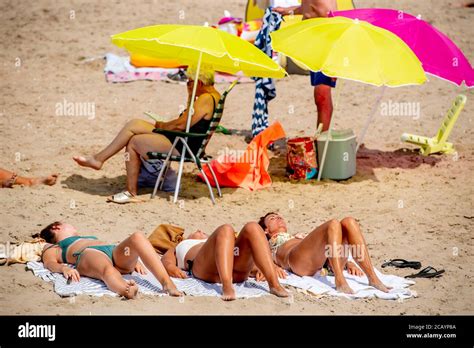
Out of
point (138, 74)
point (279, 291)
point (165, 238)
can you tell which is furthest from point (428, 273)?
point (138, 74)

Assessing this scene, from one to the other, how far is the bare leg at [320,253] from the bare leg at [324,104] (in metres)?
3.34

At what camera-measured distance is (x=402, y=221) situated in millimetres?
8305

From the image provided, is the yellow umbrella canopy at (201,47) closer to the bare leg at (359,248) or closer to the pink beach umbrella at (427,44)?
the pink beach umbrella at (427,44)

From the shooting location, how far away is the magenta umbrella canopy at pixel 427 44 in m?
9.11

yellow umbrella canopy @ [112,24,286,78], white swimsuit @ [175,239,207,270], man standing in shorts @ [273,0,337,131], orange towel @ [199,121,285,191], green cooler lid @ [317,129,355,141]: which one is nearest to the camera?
white swimsuit @ [175,239,207,270]

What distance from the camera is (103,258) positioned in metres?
6.45

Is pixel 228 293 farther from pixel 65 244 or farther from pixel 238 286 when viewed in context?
pixel 65 244

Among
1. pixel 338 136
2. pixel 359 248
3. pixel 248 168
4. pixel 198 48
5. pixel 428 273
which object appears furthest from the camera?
pixel 338 136

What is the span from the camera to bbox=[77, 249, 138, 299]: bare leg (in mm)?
6246

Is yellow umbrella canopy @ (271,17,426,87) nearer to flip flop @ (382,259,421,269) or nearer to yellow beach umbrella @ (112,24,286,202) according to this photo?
yellow beach umbrella @ (112,24,286,202)

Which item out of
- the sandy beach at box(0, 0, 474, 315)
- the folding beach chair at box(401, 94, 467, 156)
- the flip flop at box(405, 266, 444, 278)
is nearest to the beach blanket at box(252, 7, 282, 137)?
the sandy beach at box(0, 0, 474, 315)

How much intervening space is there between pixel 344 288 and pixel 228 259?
80 cm

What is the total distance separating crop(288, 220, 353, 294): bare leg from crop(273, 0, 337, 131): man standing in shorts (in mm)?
3373

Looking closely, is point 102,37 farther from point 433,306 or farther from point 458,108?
point 433,306
